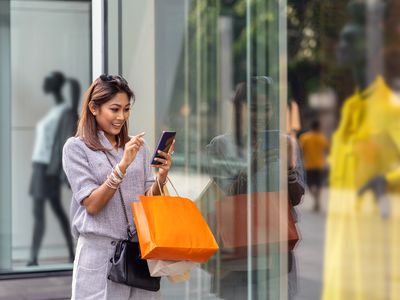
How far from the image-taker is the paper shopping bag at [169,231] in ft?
13.1

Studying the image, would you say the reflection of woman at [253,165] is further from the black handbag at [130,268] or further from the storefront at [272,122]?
the black handbag at [130,268]

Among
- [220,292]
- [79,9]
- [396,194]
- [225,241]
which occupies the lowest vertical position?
[220,292]

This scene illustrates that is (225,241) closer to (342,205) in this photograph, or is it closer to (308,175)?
(308,175)

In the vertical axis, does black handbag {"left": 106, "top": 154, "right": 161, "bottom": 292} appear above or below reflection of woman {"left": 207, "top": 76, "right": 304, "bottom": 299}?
below

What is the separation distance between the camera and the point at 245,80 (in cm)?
572

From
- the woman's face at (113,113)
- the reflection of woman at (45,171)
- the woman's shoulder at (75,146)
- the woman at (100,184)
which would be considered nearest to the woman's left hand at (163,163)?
the woman at (100,184)

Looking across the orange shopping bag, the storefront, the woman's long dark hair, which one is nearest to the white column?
the storefront

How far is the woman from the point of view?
167 inches

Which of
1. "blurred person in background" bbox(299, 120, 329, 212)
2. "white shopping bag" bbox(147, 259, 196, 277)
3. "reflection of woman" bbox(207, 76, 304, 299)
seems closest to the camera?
"white shopping bag" bbox(147, 259, 196, 277)

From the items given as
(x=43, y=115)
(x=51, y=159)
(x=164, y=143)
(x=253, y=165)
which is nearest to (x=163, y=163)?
(x=164, y=143)

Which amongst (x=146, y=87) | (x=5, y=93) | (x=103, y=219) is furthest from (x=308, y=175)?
(x=5, y=93)

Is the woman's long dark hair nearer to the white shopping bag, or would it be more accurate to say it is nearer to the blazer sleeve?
the blazer sleeve

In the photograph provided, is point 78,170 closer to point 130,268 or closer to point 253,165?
point 130,268

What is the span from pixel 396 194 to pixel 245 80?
6.62 feet
